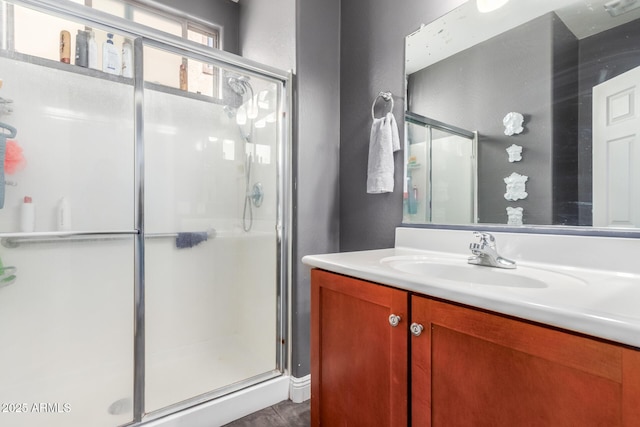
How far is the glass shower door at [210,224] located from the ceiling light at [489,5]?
3.37 feet

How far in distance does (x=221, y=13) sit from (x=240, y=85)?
46.3 inches

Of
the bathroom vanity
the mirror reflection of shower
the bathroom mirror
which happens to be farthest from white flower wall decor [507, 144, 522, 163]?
the mirror reflection of shower

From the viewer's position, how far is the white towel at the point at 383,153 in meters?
1.52

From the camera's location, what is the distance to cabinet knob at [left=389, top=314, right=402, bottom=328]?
32.3 inches

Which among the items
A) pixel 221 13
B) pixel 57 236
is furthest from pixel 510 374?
pixel 221 13

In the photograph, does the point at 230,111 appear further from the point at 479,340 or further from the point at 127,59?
the point at 479,340

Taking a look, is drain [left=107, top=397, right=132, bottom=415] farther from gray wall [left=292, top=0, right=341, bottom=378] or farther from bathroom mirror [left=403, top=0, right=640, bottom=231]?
bathroom mirror [left=403, top=0, right=640, bottom=231]

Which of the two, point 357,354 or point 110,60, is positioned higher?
point 110,60

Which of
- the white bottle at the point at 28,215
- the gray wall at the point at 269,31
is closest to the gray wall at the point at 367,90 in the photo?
the gray wall at the point at 269,31

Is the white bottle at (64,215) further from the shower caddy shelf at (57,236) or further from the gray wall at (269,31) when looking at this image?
the gray wall at (269,31)

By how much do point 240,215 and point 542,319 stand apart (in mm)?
1649

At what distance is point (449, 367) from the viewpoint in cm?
72

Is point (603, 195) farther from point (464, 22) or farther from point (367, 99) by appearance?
point (367, 99)

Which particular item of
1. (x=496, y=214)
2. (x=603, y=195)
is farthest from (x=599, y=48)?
(x=496, y=214)
